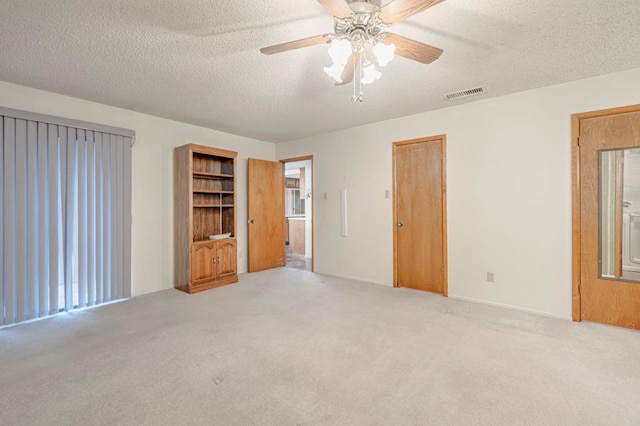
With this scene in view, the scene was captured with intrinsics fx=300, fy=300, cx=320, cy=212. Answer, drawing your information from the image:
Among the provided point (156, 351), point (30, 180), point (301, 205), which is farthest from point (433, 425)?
point (301, 205)

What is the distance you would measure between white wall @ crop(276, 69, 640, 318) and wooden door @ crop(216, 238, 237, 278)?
2081 mm

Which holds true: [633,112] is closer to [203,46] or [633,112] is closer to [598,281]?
[598,281]

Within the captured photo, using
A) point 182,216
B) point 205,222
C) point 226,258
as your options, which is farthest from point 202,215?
point 226,258

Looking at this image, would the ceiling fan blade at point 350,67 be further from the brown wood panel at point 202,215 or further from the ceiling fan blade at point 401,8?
the brown wood panel at point 202,215

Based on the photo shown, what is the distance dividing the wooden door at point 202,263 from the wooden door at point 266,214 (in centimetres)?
102

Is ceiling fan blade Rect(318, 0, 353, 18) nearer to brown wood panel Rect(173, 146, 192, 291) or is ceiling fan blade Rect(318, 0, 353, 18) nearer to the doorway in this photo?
brown wood panel Rect(173, 146, 192, 291)

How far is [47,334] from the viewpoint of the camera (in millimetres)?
2791

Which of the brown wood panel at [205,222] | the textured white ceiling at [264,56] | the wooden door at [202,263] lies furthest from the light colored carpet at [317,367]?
the textured white ceiling at [264,56]

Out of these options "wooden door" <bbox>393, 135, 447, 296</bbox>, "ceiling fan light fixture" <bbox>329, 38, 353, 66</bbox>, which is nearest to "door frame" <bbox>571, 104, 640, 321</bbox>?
"wooden door" <bbox>393, 135, 447, 296</bbox>

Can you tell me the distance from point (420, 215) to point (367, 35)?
9.23 feet

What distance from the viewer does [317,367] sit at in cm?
220

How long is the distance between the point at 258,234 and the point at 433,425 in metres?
4.27

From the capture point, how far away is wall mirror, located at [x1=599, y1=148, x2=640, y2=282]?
283 cm

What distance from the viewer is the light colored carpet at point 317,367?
173cm
